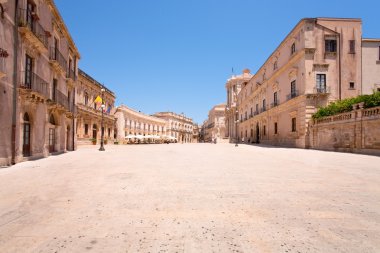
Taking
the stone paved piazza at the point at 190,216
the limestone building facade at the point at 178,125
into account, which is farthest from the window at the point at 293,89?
the limestone building facade at the point at 178,125

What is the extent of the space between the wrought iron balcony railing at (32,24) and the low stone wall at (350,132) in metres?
20.2

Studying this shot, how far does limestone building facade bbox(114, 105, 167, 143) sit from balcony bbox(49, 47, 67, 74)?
26.4m

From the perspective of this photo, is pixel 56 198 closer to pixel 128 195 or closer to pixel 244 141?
pixel 128 195

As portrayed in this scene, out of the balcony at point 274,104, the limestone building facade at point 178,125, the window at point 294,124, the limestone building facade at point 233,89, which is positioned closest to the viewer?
the window at point 294,124

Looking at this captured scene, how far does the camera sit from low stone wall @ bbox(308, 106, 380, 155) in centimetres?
1370

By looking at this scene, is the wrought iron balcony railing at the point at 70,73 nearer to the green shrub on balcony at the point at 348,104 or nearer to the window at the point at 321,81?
the green shrub on balcony at the point at 348,104

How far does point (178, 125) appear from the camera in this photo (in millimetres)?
86938

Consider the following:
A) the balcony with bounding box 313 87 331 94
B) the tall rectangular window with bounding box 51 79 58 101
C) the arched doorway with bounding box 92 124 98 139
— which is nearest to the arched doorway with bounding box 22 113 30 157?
the tall rectangular window with bounding box 51 79 58 101

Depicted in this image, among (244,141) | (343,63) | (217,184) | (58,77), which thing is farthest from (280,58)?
(217,184)

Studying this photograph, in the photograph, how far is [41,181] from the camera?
5.82 metres

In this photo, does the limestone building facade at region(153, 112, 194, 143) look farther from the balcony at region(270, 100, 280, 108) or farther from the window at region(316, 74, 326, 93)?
the window at region(316, 74, 326, 93)

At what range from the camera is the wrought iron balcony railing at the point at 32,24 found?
981 cm

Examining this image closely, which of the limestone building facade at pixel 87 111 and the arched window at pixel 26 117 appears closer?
the arched window at pixel 26 117

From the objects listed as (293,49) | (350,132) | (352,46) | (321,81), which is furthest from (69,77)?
(352,46)
